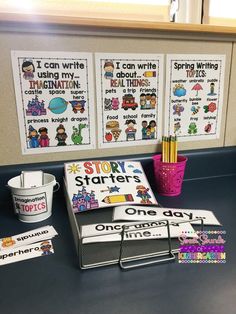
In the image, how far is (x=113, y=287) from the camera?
1.48 ft

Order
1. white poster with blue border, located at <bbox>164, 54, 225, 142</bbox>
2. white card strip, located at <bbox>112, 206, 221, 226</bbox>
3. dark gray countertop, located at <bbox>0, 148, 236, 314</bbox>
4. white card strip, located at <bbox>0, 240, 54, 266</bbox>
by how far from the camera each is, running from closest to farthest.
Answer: dark gray countertop, located at <bbox>0, 148, 236, 314</bbox>, white card strip, located at <bbox>0, 240, 54, 266</bbox>, white card strip, located at <bbox>112, 206, 221, 226</bbox>, white poster with blue border, located at <bbox>164, 54, 225, 142</bbox>

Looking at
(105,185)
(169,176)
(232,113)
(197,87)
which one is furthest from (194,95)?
(105,185)

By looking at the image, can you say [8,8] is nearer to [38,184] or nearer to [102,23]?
[102,23]

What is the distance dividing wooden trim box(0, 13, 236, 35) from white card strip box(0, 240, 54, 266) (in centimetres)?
55

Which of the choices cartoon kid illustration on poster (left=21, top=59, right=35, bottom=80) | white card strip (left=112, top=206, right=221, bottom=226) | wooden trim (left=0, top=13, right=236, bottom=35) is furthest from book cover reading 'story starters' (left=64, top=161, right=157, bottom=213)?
wooden trim (left=0, top=13, right=236, bottom=35)

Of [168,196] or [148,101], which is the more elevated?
[148,101]

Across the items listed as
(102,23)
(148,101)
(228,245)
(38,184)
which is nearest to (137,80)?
(148,101)

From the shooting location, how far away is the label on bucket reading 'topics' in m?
0.65

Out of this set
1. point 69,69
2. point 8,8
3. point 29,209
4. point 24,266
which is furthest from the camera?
point 8,8

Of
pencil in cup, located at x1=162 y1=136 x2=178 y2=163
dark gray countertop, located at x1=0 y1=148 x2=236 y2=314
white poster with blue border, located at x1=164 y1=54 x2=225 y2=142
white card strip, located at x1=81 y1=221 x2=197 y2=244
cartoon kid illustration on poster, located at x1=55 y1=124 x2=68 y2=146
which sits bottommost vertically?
dark gray countertop, located at x1=0 y1=148 x2=236 y2=314

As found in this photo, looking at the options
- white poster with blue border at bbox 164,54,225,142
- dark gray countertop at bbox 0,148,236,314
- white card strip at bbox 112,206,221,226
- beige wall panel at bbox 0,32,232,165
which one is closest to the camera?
dark gray countertop at bbox 0,148,236,314

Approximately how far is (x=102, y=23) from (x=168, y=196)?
52 centimetres

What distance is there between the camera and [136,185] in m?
0.75

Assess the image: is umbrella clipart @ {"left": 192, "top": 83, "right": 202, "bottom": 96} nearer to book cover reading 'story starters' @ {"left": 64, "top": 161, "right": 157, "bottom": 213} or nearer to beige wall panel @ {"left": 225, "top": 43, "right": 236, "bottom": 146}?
beige wall panel @ {"left": 225, "top": 43, "right": 236, "bottom": 146}
